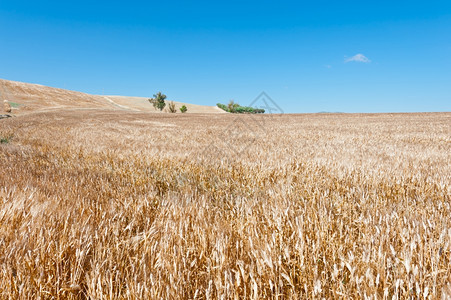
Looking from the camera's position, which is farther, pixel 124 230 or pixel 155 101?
pixel 155 101

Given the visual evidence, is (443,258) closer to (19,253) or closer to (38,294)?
(38,294)

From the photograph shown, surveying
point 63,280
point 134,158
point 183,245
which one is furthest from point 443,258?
point 134,158

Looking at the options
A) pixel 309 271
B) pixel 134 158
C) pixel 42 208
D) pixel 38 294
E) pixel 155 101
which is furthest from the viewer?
pixel 155 101

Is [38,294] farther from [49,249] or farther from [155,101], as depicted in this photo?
[155,101]

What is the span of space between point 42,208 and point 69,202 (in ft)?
1.04

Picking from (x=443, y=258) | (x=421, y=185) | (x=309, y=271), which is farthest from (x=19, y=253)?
(x=421, y=185)

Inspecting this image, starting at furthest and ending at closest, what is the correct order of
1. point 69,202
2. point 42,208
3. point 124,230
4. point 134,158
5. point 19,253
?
point 134,158, point 69,202, point 42,208, point 124,230, point 19,253

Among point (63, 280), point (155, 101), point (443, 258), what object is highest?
point (155, 101)

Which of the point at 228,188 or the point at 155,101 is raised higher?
the point at 155,101

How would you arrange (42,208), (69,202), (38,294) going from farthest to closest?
1. (69,202)
2. (42,208)
3. (38,294)

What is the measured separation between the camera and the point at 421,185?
302cm

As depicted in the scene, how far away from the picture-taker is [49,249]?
149 centimetres

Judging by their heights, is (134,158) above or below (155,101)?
below

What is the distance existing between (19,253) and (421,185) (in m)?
4.08
